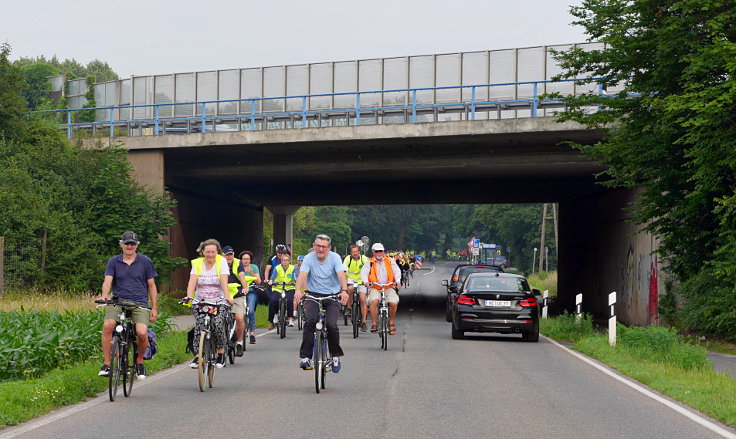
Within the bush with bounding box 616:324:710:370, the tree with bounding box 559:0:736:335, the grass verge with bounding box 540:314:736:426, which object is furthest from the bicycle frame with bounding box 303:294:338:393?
the tree with bounding box 559:0:736:335

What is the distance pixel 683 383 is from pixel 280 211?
140 feet

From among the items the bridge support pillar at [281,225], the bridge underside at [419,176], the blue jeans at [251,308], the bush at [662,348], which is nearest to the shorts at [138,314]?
the blue jeans at [251,308]

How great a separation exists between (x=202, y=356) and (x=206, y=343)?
0.15m

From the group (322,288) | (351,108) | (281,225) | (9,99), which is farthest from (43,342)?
(281,225)

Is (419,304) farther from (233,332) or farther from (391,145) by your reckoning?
(233,332)

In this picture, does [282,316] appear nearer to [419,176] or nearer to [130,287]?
[130,287]

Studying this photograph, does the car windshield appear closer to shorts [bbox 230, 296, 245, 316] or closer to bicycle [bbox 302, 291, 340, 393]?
shorts [bbox 230, 296, 245, 316]

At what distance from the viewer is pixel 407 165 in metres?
33.1

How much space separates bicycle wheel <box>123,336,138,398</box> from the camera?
11.0m

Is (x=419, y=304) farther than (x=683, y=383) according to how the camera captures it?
Yes

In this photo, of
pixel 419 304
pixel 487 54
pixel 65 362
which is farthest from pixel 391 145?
pixel 65 362

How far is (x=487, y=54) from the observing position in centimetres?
3797

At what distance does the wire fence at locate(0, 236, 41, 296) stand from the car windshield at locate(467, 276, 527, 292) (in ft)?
42.2

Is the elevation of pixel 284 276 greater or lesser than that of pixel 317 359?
greater
